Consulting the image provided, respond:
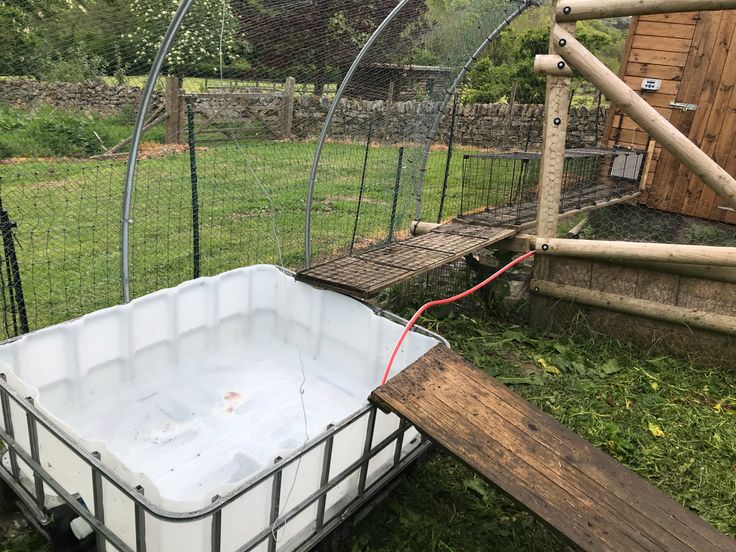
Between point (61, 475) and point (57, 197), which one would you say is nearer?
point (61, 475)

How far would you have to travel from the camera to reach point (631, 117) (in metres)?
3.32

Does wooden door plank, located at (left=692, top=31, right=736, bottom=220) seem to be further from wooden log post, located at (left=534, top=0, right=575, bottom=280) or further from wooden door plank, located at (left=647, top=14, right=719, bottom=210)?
wooden log post, located at (left=534, top=0, right=575, bottom=280)

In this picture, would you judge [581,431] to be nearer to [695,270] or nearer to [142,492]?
[695,270]

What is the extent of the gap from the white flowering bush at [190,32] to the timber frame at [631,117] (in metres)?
2.00

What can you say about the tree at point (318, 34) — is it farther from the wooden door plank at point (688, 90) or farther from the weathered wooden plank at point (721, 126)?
the weathered wooden plank at point (721, 126)

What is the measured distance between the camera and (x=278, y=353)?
3.60 metres

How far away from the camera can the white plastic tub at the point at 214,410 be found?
1.73 metres

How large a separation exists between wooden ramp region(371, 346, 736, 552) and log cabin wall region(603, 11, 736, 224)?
3.91 metres

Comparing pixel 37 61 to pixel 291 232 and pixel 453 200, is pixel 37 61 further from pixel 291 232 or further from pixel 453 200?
pixel 453 200

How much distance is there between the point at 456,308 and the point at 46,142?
19.9ft

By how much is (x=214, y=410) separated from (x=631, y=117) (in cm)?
290

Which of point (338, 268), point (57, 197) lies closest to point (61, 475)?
point (338, 268)

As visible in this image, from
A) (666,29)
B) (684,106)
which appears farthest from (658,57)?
(684,106)

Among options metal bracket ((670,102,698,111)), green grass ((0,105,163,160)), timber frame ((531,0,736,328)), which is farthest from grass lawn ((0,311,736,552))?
green grass ((0,105,163,160))
